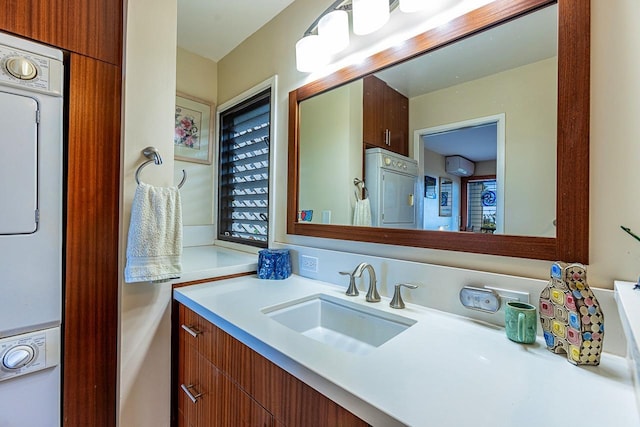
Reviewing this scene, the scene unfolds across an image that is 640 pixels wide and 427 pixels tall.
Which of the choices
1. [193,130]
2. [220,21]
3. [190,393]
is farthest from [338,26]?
[190,393]

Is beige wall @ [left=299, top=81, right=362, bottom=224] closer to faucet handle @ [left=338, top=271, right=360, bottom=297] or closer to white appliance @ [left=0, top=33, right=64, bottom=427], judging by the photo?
faucet handle @ [left=338, top=271, right=360, bottom=297]

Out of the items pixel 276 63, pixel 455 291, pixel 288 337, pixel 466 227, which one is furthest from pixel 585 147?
pixel 276 63

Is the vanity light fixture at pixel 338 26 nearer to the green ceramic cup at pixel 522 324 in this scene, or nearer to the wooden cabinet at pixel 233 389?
the green ceramic cup at pixel 522 324

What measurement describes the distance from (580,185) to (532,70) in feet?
1.24

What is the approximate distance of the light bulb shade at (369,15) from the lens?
115 cm

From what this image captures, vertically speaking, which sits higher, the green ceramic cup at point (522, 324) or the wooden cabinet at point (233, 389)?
the green ceramic cup at point (522, 324)

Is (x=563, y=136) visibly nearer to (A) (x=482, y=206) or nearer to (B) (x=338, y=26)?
(A) (x=482, y=206)

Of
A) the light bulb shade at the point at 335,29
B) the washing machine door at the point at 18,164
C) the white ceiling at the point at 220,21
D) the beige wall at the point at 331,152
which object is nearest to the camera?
the washing machine door at the point at 18,164

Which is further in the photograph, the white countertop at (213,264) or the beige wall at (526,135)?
the white countertop at (213,264)

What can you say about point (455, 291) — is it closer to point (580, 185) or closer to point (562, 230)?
point (562, 230)

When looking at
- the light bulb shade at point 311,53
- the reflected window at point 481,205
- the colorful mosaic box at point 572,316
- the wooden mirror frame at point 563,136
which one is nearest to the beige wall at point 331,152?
the light bulb shade at point 311,53

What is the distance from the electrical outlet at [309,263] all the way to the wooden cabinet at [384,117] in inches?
24.4

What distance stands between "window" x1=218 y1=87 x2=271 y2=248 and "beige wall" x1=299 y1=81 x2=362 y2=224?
37 centimetres

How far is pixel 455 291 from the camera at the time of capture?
992 mm
